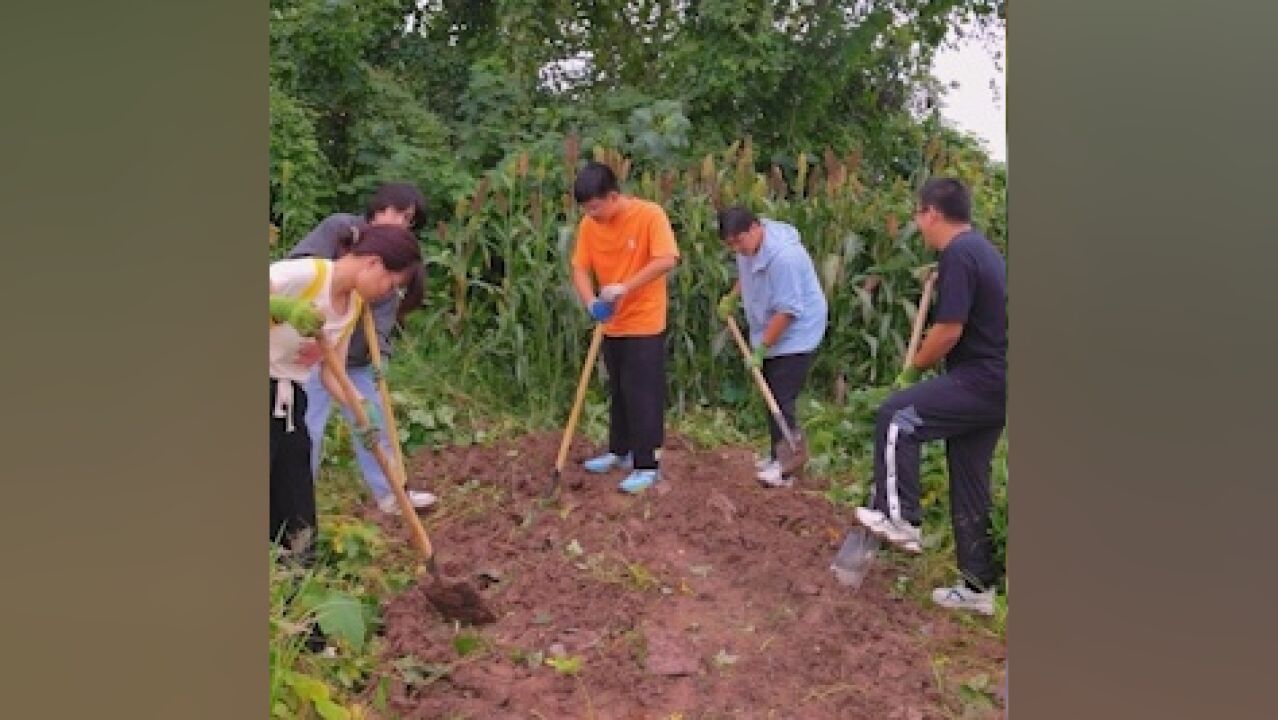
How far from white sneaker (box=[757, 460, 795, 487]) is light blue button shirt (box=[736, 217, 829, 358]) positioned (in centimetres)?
34

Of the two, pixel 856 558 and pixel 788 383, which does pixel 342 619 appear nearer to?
pixel 856 558

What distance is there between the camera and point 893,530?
314 centimetres

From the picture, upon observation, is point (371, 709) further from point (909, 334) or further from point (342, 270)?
point (909, 334)

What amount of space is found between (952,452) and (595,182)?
1.31 metres

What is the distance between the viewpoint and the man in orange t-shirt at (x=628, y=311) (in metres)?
3.70

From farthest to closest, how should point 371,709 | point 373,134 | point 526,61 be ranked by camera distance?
point 526,61, point 373,134, point 371,709

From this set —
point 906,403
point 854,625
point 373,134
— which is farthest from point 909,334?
point 373,134

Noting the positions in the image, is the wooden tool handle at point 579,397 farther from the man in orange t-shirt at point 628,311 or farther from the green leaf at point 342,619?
the green leaf at point 342,619

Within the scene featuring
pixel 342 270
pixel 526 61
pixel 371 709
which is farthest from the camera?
pixel 526 61

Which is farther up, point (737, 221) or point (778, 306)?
point (737, 221)

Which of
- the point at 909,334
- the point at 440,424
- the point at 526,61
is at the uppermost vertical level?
the point at 526,61

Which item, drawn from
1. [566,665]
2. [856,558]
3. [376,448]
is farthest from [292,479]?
[856,558]

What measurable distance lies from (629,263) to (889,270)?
815 mm

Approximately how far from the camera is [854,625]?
123 inches
